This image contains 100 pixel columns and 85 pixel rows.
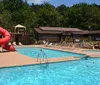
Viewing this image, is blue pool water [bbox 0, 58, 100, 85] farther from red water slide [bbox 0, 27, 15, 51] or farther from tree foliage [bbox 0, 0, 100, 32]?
tree foliage [bbox 0, 0, 100, 32]

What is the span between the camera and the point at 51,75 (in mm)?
9219

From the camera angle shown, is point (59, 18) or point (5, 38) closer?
point (5, 38)

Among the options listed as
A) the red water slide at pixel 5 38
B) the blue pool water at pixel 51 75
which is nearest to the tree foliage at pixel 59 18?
the red water slide at pixel 5 38

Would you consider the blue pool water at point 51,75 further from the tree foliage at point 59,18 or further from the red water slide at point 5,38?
the tree foliage at point 59,18

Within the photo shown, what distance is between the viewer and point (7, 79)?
850cm

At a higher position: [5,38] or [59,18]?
[59,18]

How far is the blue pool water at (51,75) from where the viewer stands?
8.02 meters

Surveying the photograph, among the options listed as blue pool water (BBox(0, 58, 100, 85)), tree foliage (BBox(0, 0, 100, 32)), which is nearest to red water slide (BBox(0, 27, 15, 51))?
blue pool water (BBox(0, 58, 100, 85))

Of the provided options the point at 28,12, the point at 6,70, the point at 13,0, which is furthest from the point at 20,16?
the point at 6,70

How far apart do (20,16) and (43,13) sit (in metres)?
5.78

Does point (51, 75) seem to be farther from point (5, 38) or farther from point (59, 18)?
point (59, 18)

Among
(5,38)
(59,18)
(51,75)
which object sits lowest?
(51,75)

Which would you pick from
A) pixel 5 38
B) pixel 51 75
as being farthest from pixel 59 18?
pixel 51 75

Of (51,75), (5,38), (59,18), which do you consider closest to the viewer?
(51,75)
